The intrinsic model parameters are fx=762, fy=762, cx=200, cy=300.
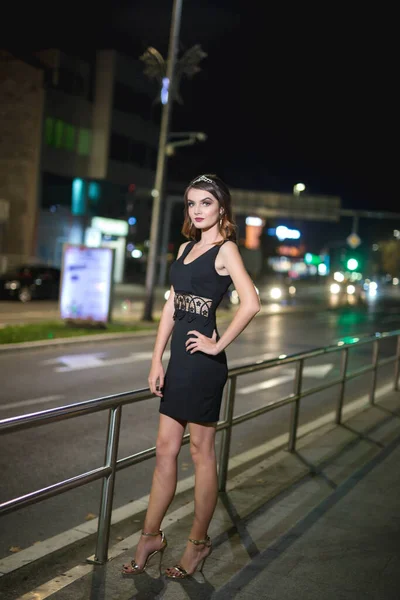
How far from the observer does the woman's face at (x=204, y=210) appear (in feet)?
12.9

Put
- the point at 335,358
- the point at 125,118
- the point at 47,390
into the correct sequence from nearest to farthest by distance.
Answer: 1. the point at 47,390
2. the point at 335,358
3. the point at 125,118

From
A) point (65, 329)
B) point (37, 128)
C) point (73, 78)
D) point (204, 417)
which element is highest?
point (73, 78)

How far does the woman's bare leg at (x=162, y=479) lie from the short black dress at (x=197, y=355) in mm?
127

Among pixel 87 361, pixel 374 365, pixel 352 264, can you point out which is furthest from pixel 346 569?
pixel 352 264

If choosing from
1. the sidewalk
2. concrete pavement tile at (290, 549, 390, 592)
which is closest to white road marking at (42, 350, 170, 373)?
the sidewalk

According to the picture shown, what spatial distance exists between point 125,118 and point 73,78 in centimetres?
565

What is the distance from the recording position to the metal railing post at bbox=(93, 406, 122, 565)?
4145 millimetres

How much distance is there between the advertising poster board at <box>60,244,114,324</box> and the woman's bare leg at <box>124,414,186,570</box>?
15.9 m

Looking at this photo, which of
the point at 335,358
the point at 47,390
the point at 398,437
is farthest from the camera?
the point at 335,358

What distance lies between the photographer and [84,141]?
51.4 metres

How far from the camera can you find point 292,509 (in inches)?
210

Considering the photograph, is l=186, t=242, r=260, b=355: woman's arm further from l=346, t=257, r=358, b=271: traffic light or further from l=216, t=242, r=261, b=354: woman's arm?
l=346, t=257, r=358, b=271: traffic light

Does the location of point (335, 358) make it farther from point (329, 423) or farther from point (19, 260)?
point (19, 260)

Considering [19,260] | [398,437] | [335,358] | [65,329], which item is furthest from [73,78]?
[398,437]
